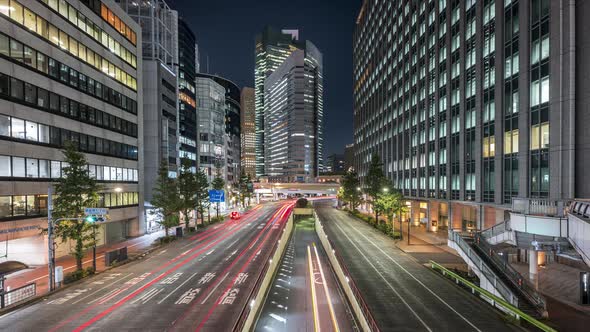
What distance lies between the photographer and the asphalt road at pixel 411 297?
2036cm

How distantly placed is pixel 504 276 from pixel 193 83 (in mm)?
94994

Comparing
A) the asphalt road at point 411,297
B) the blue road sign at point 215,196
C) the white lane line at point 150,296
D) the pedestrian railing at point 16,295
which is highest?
the blue road sign at point 215,196

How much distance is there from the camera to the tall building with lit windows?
102 ft

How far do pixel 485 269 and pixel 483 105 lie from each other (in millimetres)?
26050

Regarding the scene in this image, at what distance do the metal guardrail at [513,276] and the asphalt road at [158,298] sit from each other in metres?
19.3

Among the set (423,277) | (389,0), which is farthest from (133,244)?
(389,0)

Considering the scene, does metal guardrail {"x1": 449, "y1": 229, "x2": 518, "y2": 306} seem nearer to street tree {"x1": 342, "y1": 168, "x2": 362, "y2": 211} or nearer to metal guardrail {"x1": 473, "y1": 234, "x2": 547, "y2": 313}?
metal guardrail {"x1": 473, "y1": 234, "x2": 547, "y2": 313}

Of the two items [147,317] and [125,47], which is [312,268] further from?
[125,47]

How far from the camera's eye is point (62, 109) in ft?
130

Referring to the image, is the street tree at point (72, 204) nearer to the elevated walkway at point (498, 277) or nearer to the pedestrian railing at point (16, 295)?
the pedestrian railing at point (16, 295)

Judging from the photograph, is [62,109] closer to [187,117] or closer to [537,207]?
[537,207]

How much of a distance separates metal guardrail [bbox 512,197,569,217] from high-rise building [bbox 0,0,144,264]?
129 ft

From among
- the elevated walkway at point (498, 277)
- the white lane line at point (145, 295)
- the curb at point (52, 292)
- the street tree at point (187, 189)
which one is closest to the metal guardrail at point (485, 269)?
the elevated walkway at point (498, 277)

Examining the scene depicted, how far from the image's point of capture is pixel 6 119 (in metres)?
31.9
